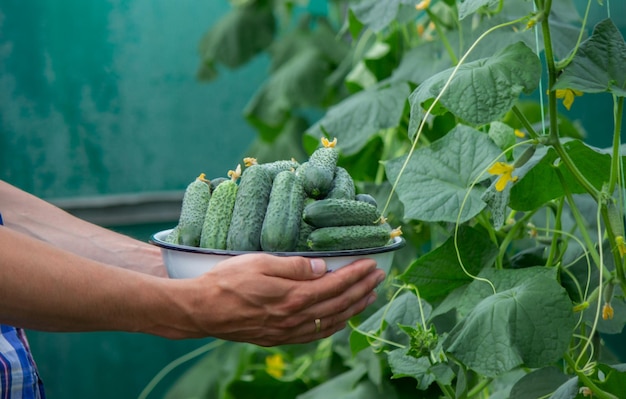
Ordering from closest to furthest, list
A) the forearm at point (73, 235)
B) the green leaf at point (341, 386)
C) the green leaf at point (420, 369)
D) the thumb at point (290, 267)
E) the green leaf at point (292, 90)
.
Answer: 1. the thumb at point (290, 267)
2. the green leaf at point (420, 369)
3. the forearm at point (73, 235)
4. the green leaf at point (341, 386)
5. the green leaf at point (292, 90)

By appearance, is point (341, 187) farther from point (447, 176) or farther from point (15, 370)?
point (15, 370)

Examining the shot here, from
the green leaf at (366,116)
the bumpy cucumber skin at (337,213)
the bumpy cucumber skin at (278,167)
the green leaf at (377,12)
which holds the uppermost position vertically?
the green leaf at (377,12)

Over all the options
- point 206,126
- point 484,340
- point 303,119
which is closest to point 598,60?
point 484,340

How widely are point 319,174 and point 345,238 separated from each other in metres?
0.08

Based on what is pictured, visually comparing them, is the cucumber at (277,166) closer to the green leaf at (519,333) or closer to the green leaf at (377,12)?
the green leaf at (519,333)

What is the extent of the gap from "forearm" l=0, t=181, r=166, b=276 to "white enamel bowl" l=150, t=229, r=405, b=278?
244 millimetres

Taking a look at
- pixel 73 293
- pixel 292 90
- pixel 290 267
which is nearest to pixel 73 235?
pixel 73 293

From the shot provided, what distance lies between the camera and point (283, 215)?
0.90 metres

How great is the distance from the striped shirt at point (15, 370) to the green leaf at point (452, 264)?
1.55ft

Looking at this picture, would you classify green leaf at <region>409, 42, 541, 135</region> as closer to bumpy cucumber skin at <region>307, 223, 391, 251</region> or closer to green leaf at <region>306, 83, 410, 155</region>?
bumpy cucumber skin at <region>307, 223, 391, 251</region>

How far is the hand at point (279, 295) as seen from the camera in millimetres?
863

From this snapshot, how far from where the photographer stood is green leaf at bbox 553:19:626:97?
958 millimetres

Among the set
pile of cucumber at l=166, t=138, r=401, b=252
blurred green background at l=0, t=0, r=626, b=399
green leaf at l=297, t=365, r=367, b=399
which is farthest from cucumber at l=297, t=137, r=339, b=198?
blurred green background at l=0, t=0, r=626, b=399

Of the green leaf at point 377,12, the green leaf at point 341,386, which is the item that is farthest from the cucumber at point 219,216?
the green leaf at point 341,386
